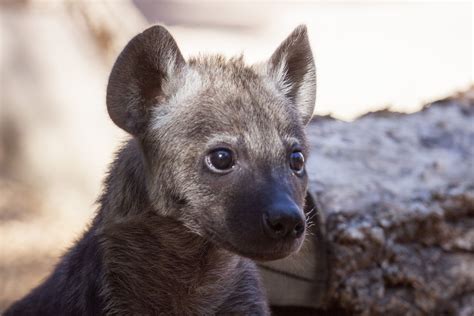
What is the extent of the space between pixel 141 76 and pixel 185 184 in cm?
45

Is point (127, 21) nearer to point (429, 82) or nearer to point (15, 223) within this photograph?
point (15, 223)

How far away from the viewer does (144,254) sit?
3607 millimetres

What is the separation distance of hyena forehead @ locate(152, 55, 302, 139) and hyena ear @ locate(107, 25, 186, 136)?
43mm

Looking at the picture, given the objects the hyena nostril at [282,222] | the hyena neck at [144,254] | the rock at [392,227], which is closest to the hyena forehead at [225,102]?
the hyena neck at [144,254]

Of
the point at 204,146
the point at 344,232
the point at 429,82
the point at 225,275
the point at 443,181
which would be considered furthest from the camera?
the point at 429,82

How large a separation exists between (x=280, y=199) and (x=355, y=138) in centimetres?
211

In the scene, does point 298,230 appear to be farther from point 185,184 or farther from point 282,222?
point 185,184

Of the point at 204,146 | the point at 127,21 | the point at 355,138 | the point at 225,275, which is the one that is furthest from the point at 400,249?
the point at 127,21

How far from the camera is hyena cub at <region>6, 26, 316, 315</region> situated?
3342 mm

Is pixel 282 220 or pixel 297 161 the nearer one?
pixel 282 220

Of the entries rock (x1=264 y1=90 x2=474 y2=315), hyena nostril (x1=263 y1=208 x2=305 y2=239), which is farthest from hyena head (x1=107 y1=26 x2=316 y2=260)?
rock (x1=264 y1=90 x2=474 y2=315)

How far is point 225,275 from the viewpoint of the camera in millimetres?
3725

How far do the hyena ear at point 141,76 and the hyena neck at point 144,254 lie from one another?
0.15m

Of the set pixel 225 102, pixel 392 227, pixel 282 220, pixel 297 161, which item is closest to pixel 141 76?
pixel 225 102
